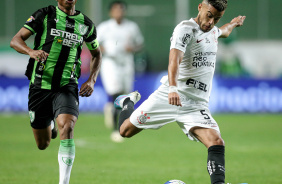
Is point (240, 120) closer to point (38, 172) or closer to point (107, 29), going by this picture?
point (107, 29)

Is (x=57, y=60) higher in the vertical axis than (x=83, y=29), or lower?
lower

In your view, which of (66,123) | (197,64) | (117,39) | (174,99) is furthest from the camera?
(117,39)

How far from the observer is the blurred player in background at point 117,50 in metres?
13.5

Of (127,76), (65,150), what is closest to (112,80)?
(127,76)

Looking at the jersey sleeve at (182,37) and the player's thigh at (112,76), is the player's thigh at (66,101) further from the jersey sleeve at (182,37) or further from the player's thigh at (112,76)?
the player's thigh at (112,76)

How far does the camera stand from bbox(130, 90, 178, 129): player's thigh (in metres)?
6.73

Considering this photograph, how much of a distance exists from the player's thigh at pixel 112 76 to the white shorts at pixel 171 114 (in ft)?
21.6

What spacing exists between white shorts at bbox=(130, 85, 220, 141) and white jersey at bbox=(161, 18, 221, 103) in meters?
0.13

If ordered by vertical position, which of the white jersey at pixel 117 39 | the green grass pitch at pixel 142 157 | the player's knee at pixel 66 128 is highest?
the white jersey at pixel 117 39

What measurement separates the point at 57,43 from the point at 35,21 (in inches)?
15.3

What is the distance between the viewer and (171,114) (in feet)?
22.0

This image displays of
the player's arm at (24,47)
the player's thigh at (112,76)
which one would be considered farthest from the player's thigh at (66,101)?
the player's thigh at (112,76)

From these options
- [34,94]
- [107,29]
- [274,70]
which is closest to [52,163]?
[34,94]

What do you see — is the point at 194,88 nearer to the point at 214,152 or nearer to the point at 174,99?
the point at 174,99
